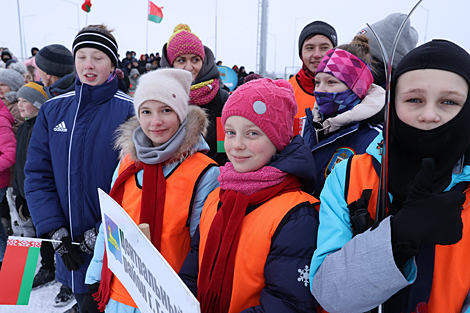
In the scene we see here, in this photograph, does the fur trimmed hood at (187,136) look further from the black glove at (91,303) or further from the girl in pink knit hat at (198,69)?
the black glove at (91,303)

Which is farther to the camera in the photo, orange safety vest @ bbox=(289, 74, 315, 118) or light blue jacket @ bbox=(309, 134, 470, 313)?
orange safety vest @ bbox=(289, 74, 315, 118)

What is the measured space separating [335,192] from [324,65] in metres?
0.88

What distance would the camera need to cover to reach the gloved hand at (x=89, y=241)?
2072mm

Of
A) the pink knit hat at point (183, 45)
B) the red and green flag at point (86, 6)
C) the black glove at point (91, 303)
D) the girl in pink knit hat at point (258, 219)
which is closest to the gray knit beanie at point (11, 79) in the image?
the pink knit hat at point (183, 45)

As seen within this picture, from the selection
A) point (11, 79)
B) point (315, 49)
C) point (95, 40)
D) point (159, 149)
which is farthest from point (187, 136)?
point (11, 79)

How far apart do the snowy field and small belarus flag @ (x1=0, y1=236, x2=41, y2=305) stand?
4.66 ft

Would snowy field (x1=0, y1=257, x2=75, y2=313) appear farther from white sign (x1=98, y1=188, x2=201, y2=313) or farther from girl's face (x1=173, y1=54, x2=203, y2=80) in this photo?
girl's face (x1=173, y1=54, x2=203, y2=80)

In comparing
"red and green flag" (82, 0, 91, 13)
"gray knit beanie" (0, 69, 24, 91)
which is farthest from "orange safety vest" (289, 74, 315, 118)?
"red and green flag" (82, 0, 91, 13)

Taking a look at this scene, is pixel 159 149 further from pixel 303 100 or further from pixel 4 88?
pixel 4 88

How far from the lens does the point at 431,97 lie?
0.99 meters

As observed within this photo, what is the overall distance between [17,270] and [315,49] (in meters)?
2.84

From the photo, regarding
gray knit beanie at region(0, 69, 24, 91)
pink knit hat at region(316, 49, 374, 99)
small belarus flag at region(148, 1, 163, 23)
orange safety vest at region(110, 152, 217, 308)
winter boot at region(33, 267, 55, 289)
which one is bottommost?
winter boot at region(33, 267, 55, 289)

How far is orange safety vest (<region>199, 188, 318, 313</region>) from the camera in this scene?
4.10 feet

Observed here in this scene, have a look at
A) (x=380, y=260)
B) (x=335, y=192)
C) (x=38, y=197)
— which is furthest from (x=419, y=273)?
(x=38, y=197)
